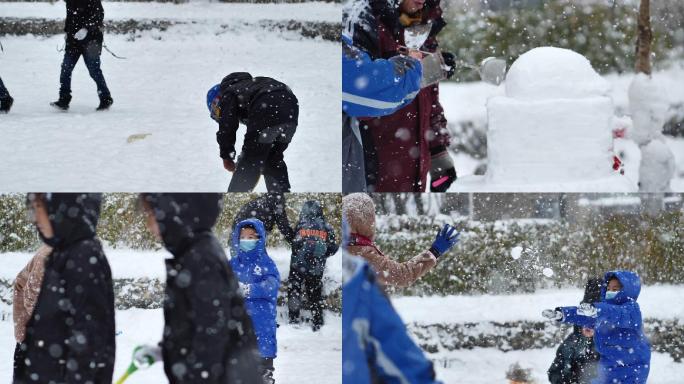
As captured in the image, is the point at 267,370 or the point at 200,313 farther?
the point at 267,370

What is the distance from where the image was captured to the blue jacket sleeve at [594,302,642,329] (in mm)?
2951

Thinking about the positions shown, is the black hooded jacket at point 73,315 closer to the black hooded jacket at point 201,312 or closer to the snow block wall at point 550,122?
the black hooded jacket at point 201,312

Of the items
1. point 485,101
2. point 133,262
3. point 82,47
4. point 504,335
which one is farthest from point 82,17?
point 504,335

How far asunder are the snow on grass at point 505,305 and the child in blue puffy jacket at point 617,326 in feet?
0.12

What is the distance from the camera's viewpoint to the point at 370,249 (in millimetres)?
2801

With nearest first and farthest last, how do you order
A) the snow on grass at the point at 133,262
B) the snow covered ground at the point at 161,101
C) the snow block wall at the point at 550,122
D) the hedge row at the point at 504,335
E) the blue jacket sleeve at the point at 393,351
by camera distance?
the blue jacket sleeve at the point at 393,351, the snow on grass at the point at 133,262, the snow covered ground at the point at 161,101, the snow block wall at the point at 550,122, the hedge row at the point at 504,335

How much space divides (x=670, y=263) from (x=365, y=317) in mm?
1700

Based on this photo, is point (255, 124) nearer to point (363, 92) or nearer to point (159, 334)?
point (363, 92)

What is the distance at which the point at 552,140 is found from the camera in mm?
2889

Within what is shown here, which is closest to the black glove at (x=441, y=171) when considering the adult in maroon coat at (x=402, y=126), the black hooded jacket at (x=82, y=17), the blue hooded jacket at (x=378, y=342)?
the adult in maroon coat at (x=402, y=126)

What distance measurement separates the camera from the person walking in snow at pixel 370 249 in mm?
2771

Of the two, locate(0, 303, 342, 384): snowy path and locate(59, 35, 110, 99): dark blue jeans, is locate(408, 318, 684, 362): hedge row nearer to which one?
locate(0, 303, 342, 384): snowy path

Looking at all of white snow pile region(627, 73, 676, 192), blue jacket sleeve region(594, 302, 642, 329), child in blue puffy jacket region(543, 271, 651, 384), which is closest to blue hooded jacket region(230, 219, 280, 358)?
child in blue puffy jacket region(543, 271, 651, 384)

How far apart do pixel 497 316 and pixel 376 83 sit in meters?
1.04
